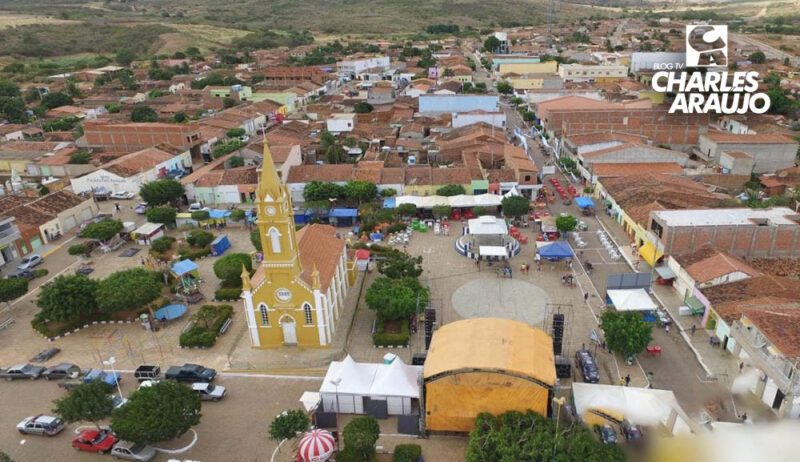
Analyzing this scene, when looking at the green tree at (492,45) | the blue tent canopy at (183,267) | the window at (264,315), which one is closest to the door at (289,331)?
the window at (264,315)

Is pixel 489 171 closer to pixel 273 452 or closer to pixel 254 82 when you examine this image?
pixel 273 452

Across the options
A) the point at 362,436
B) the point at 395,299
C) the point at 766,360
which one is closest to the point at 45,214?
the point at 395,299

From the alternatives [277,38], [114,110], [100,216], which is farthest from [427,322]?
→ [277,38]

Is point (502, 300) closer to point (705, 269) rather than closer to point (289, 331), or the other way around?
point (705, 269)

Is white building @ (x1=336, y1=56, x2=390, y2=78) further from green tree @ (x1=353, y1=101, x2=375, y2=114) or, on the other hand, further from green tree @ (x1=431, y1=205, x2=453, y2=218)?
green tree @ (x1=431, y1=205, x2=453, y2=218)

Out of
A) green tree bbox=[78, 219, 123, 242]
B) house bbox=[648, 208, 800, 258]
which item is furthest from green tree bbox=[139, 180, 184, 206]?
house bbox=[648, 208, 800, 258]
